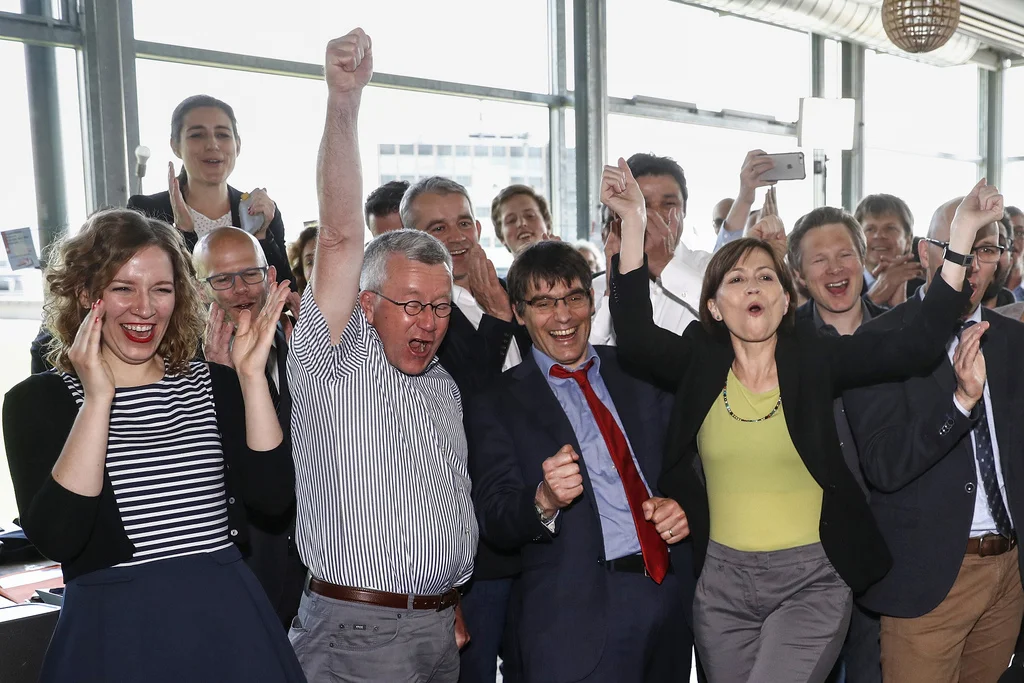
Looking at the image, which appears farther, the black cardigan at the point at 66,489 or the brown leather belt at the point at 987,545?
the brown leather belt at the point at 987,545

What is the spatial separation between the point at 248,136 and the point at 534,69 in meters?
2.61

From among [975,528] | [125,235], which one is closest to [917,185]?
[975,528]

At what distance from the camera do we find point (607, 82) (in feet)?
25.7

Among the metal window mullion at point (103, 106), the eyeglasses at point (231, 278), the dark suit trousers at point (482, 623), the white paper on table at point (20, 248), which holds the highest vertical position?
the metal window mullion at point (103, 106)

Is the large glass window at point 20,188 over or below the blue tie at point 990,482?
over

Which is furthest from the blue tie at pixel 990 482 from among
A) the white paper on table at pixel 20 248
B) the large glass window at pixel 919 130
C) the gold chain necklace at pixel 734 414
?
the large glass window at pixel 919 130

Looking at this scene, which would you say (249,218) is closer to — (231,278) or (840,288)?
(231,278)

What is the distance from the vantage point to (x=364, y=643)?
2168mm

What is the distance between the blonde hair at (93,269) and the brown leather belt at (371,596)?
0.58 meters

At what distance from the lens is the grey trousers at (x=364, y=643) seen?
7.13 feet

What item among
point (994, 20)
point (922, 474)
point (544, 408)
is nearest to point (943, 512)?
point (922, 474)

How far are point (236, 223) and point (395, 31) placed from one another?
3448mm

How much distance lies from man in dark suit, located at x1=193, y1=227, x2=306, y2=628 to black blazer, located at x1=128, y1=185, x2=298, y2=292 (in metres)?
0.36

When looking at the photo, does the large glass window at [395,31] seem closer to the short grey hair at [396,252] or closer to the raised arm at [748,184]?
the raised arm at [748,184]
